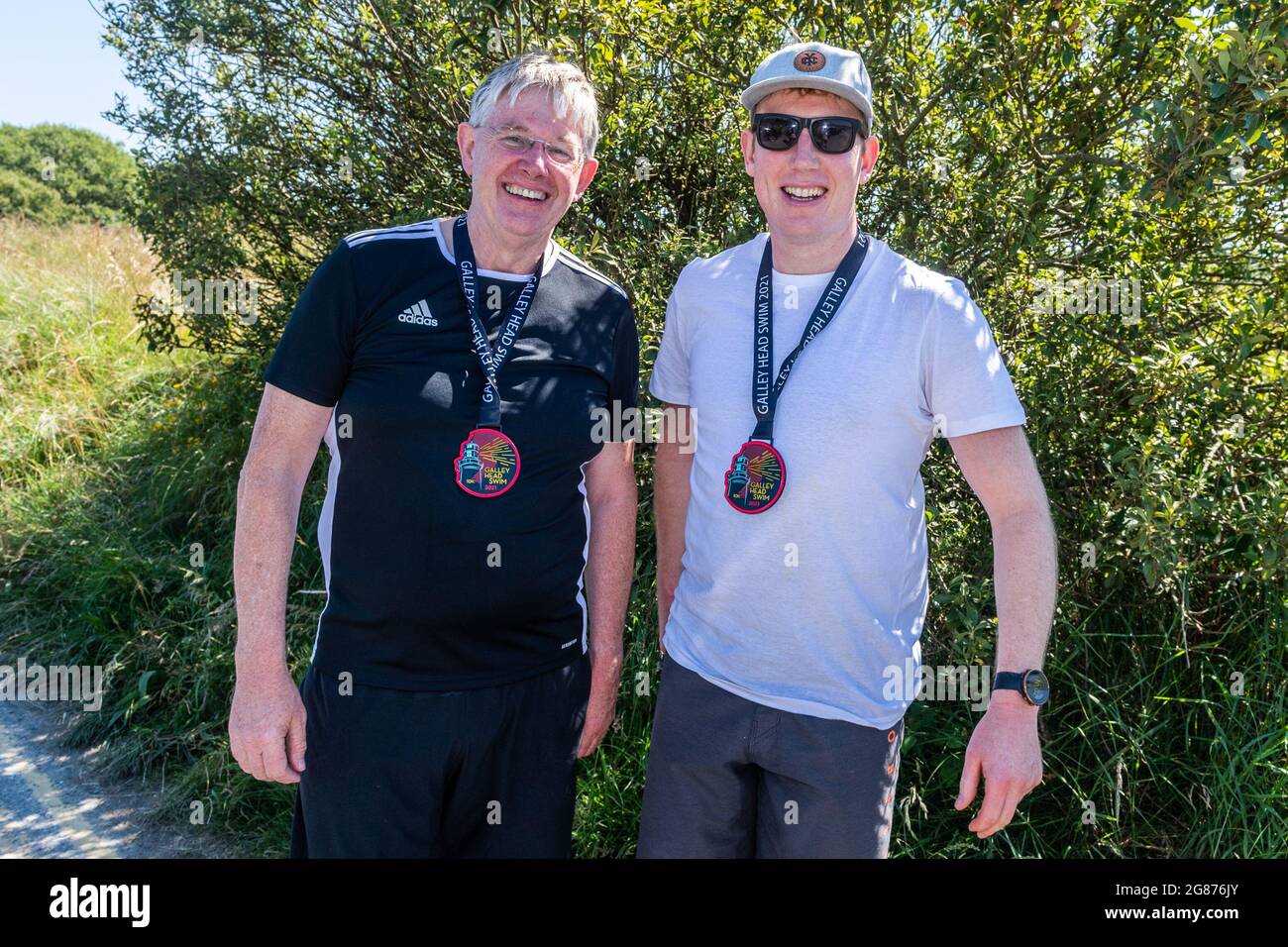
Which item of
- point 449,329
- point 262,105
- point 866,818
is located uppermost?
point 262,105

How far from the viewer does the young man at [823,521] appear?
2496mm

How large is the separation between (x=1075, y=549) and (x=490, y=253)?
2.66m

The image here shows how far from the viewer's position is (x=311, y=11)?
19.0ft

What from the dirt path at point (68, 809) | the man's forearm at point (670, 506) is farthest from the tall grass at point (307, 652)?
the man's forearm at point (670, 506)

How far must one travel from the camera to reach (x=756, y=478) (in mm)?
2578

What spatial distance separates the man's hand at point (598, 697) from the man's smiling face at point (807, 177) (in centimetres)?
132

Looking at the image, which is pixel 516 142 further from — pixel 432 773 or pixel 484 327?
pixel 432 773

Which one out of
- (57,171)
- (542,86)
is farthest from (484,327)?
(57,171)

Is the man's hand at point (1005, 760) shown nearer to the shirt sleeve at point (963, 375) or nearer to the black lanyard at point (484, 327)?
the shirt sleeve at point (963, 375)

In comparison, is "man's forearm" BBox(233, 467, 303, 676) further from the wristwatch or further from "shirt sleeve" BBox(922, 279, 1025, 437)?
the wristwatch

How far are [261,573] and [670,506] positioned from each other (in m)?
1.12

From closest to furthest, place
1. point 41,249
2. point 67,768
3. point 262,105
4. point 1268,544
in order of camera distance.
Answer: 1. point 1268,544
2. point 67,768
3. point 262,105
4. point 41,249

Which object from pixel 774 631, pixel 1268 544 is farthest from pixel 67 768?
pixel 1268 544
